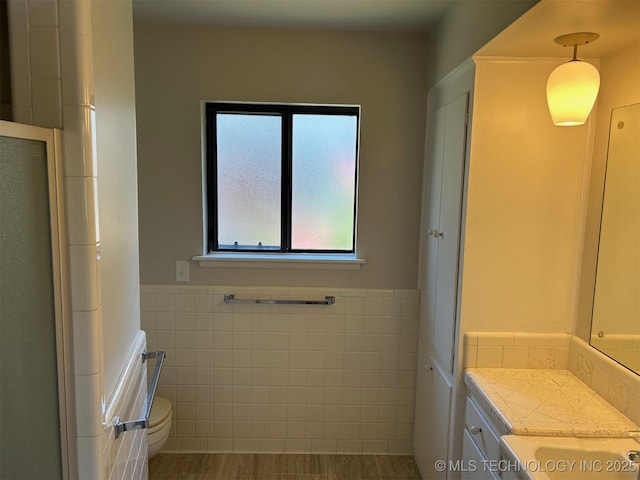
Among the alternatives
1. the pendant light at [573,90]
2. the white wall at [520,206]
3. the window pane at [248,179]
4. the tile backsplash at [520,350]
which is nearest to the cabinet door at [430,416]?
the tile backsplash at [520,350]

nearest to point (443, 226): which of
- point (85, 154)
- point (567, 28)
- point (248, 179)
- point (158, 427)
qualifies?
point (567, 28)

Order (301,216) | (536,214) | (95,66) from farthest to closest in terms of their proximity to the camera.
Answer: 1. (301,216)
2. (536,214)
3. (95,66)

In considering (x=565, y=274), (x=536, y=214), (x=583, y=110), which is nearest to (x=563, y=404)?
(x=565, y=274)

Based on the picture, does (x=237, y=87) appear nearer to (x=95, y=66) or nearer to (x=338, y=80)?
(x=338, y=80)

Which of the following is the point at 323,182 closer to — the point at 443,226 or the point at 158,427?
the point at 443,226

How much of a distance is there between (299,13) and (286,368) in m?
1.93

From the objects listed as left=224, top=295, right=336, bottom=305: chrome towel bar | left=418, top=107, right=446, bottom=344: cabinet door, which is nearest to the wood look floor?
left=418, top=107, right=446, bottom=344: cabinet door

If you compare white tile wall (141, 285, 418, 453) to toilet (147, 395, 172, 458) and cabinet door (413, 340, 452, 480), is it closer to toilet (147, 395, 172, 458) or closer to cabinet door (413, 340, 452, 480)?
cabinet door (413, 340, 452, 480)

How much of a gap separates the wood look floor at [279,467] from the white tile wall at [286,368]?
0.05m

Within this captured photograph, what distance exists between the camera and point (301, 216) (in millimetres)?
2777

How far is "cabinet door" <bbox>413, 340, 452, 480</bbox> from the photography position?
2.18m

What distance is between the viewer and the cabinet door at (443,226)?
2048 mm

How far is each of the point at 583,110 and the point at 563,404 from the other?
1020 mm

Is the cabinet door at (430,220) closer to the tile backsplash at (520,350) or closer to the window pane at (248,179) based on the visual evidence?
the tile backsplash at (520,350)
